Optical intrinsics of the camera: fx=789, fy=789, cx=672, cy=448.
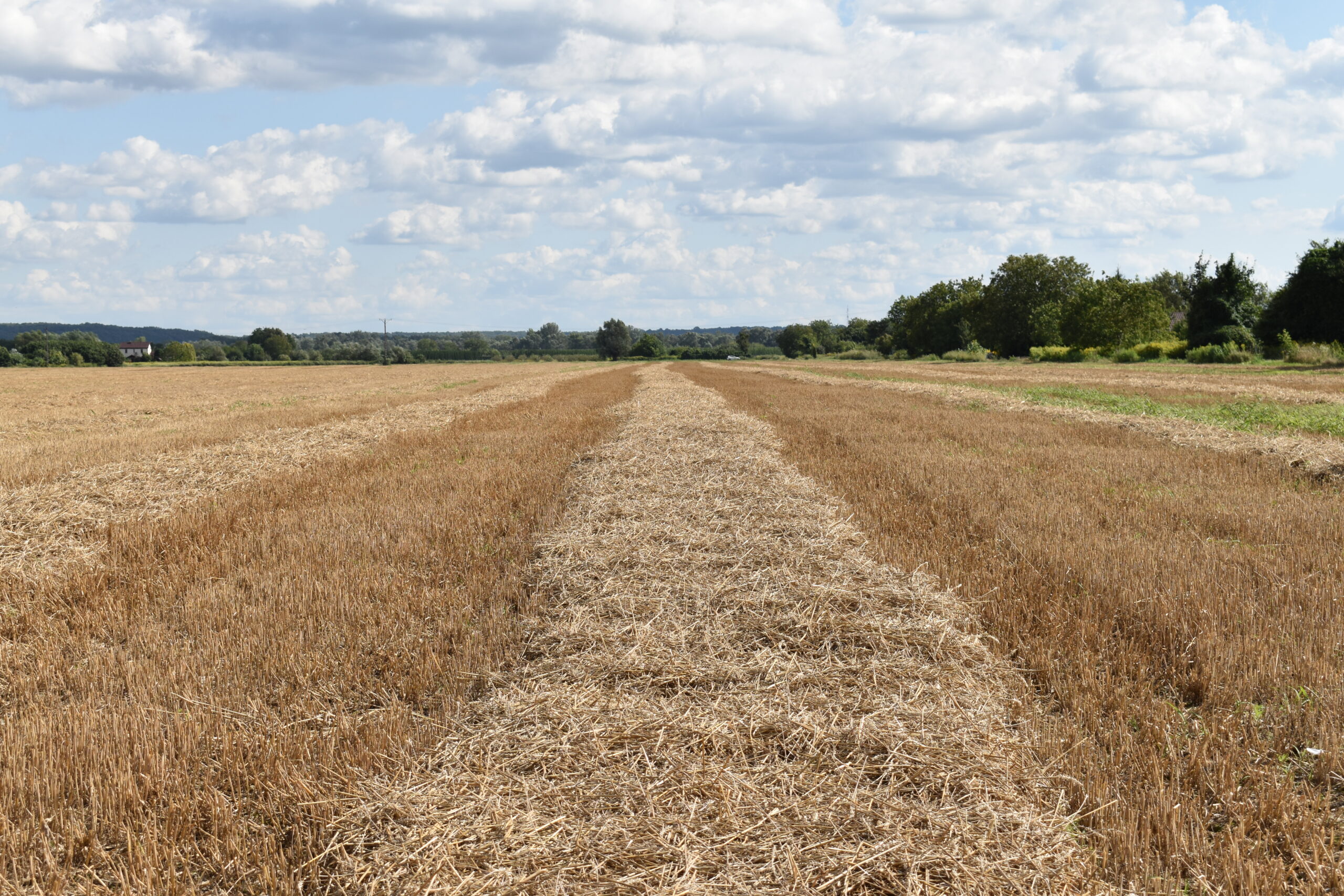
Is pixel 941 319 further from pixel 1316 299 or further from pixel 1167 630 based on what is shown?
pixel 1167 630

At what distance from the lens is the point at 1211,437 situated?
14695 millimetres

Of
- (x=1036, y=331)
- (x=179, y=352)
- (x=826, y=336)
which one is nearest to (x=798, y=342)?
(x=826, y=336)

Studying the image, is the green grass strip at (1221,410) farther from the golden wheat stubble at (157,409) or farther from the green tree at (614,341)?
the green tree at (614,341)

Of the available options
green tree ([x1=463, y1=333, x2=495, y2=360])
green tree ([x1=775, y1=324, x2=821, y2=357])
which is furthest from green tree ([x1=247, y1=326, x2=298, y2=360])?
green tree ([x1=775, y1=324, x2=821, y2=357])

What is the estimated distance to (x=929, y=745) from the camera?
385 centimetres

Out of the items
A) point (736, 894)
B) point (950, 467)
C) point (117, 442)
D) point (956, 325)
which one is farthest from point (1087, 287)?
point (736, 894)

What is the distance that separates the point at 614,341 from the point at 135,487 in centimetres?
15245

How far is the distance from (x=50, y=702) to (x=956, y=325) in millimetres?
102988

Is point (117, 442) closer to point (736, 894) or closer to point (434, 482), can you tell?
point (434, 482)

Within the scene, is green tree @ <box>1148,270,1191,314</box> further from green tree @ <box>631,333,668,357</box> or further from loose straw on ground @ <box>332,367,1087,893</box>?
loose straw on ground @ <box>332,367,1087,893</box>

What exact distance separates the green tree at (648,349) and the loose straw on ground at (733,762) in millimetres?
158290

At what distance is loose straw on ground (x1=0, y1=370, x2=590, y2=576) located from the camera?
7965 millimetres

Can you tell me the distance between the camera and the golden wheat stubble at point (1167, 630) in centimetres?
326

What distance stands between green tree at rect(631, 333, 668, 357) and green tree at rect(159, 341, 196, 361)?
78.9 metres
